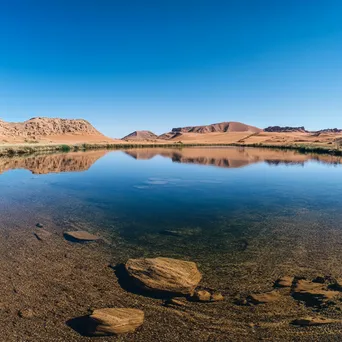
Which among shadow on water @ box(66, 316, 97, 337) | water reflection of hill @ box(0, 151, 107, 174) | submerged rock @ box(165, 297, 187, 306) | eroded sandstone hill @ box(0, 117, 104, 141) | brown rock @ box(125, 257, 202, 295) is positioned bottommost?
shadow on water @ box(66, 316, 97, 337)

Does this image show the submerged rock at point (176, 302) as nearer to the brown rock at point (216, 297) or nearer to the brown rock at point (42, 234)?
the brown rock at point (216, 297)

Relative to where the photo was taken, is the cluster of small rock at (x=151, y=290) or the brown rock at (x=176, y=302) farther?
the brown rock at (x=176, y=302)

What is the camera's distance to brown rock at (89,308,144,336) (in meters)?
6.26

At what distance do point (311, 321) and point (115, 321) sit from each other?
4641 mm

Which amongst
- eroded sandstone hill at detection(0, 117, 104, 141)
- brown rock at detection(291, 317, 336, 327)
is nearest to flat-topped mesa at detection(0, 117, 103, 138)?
eroded sandstone hill at detection(0, 117, 104, 141)

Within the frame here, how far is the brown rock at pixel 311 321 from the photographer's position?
21.5 ft

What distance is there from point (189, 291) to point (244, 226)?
6702 millimetres

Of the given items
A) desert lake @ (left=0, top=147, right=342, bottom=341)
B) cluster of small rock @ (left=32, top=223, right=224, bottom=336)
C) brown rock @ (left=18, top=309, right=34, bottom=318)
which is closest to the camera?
cluster of small rock @ (left=32, top=223, right=224, bottom=336)

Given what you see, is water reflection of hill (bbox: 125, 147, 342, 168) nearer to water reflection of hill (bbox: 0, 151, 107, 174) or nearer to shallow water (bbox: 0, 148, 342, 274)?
water reflection of hill (bbox: 0, 151, 107, 174)

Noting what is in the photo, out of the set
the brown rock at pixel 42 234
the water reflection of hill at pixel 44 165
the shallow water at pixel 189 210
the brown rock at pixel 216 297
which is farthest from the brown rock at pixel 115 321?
the water reflection of hill at pixel 44 165

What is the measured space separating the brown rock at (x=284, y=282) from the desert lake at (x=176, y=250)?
20 centimetres

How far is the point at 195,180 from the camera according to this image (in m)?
27.9

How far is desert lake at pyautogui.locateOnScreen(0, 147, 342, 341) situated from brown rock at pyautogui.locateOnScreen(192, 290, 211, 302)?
0.21m

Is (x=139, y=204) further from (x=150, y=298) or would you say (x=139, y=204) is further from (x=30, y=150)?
(x=30, y=150)
